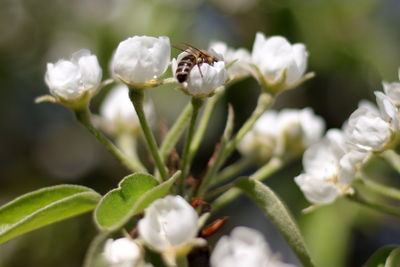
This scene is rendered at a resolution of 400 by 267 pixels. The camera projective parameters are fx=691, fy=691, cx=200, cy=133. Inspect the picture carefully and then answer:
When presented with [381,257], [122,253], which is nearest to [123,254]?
[122,253]

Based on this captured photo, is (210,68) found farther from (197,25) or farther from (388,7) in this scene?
(388,7)

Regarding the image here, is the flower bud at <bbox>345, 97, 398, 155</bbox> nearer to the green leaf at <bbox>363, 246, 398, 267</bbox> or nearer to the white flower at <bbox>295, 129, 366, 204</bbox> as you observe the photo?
the white flower at <bbox>295, 129, 366, 204</bbox>

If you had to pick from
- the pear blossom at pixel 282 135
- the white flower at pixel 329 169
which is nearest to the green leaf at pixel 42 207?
the white flower at pixel 329 169

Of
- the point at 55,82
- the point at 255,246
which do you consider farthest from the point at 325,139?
the point at 55,82

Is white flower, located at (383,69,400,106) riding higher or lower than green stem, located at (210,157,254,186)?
higher

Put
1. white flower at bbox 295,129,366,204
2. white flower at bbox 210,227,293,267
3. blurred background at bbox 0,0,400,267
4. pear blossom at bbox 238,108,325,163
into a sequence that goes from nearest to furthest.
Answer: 1. white flower at bbox 210,227,293,267
2. white flower at bbox 295,129,366,204
3. pear blossom at bbox 238,108,325,163
4. blurred background at bbox 0,0,400,267

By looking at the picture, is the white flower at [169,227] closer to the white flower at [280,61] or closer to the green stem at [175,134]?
the green stem at [175,134]

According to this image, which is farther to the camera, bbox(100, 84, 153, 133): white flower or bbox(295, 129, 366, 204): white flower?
bbox(100, 84, 153, 133): white flower

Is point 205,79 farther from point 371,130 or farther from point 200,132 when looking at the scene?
point 371,130

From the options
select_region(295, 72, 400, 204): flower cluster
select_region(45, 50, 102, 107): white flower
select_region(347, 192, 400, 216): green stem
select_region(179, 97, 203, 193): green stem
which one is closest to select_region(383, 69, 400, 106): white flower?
select_region(295, 72, 400, 204): flower cluster
